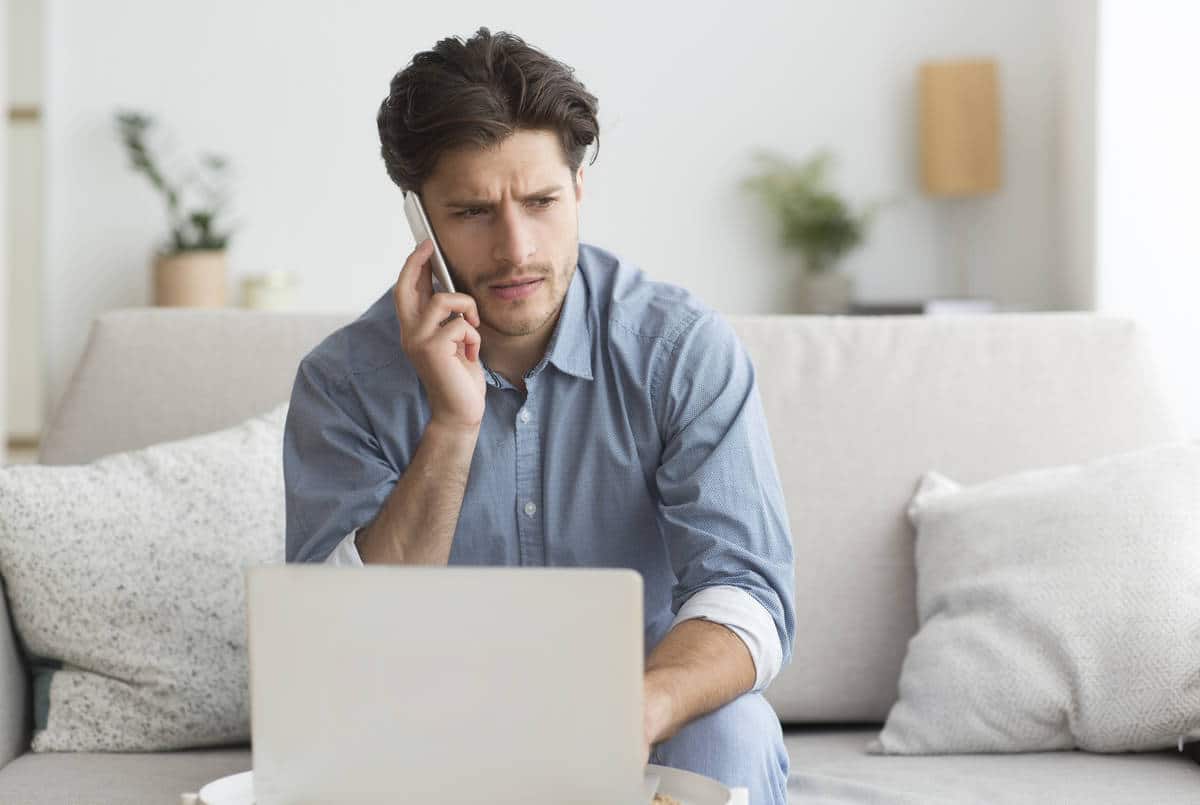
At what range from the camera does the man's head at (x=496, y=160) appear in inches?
60.4

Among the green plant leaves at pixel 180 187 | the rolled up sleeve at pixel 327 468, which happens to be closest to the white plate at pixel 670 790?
the rolled up sleeve at pixel 327 468

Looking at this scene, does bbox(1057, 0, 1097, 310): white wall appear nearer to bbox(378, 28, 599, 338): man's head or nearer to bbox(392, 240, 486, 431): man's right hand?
bbox(378, 28, 599, 338): man's head

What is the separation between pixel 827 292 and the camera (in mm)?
4262

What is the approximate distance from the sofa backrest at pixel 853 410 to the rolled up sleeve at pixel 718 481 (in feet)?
1.38

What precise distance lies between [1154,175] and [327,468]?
283 centimetres

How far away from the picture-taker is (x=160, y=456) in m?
1.85

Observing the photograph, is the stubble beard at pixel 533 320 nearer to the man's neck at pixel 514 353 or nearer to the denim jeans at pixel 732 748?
the man's neck at pixel 514 353

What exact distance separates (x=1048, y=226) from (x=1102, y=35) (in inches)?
26.4

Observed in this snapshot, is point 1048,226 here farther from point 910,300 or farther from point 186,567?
point 186,567

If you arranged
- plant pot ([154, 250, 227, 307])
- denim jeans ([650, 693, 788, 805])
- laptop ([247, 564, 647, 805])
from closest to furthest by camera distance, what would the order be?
laptop ([247, 564, 647, 805])
denim jeans ([650, 693, 788, 805])
plant pot ([154, 250, 227, 307])

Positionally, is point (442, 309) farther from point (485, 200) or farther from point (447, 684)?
point (447, 684)

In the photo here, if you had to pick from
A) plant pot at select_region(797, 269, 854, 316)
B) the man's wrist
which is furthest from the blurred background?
Result: the man's wrist

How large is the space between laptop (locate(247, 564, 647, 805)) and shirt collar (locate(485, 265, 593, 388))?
0.71m

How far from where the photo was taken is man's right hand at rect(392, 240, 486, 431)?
1.50m
